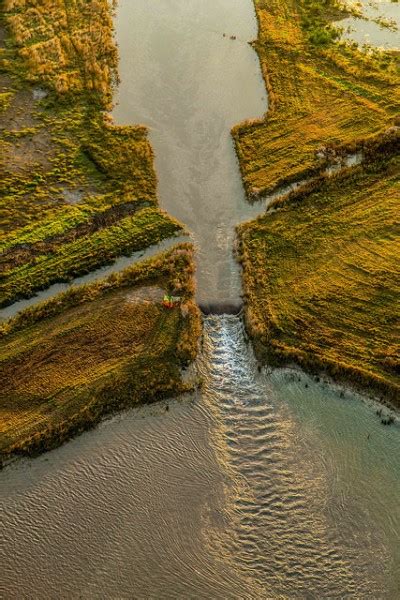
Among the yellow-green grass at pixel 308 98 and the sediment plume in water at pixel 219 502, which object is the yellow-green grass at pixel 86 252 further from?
the sediment plume in water at pixel 219 502

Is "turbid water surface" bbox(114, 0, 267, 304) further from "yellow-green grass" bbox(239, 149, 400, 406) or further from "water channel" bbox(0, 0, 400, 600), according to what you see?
"water channel" bbox(0, 0, 400, 600)

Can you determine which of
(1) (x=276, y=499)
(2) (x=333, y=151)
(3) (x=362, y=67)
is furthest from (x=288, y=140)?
(1) (x=276, y=499)

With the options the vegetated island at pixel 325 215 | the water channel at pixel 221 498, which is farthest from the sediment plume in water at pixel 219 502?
the vegetated island at pixel 325 215

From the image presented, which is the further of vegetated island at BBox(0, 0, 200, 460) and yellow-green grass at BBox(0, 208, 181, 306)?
yellow-green grass at BBox(0, 208, 181, 306)

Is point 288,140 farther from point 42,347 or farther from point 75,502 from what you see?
point 75,502

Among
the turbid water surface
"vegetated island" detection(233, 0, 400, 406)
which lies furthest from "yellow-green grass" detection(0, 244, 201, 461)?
"vegetated island" detection(233, 0, 400, 406)

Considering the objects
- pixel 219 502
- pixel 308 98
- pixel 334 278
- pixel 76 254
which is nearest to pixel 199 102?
pixel 308 98
